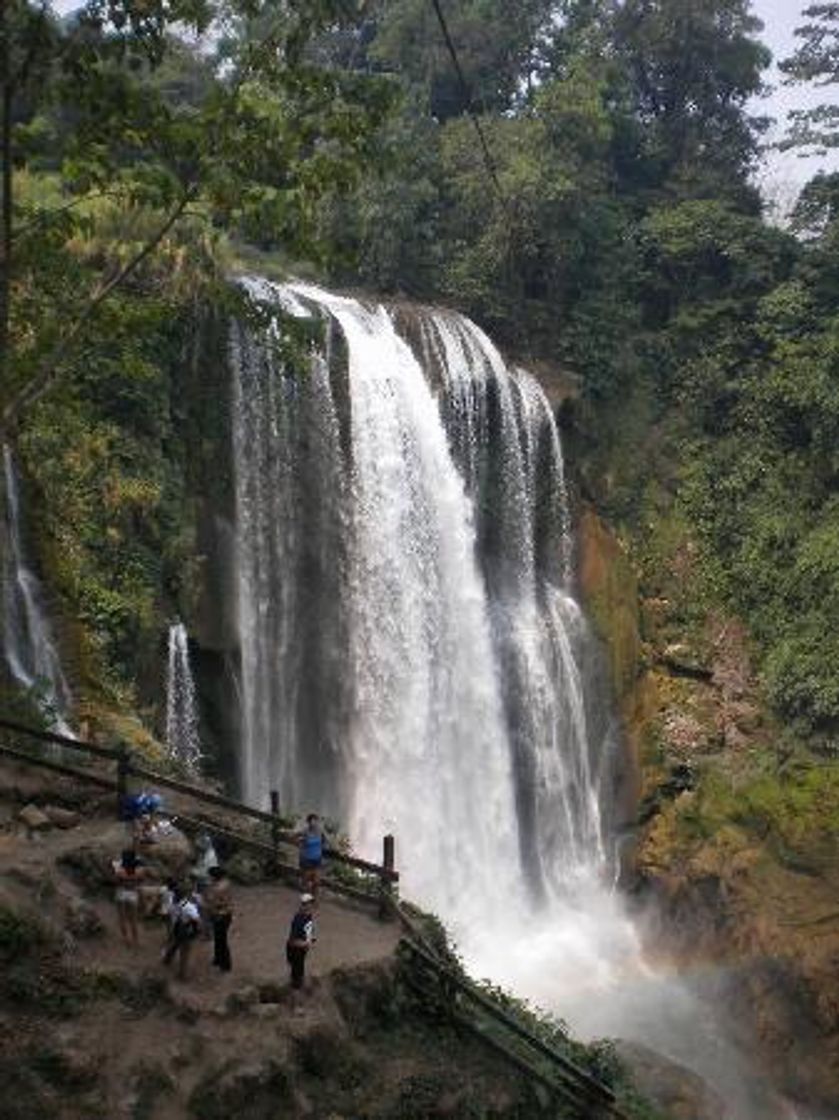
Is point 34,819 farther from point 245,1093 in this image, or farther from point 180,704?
point 180,704

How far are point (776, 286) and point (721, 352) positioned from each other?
280 centimetres

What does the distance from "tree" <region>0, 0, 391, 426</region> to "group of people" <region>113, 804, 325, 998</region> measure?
4.04 m

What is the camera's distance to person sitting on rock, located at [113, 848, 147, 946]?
375 inches

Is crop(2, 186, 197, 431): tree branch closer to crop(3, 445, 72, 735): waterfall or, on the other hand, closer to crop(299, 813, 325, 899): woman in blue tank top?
crop(299, 813, 325, 899): woman in blue tank top

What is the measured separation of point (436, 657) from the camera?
22.3 meters

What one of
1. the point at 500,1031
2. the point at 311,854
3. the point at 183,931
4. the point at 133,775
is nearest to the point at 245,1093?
→ the point at 183,931

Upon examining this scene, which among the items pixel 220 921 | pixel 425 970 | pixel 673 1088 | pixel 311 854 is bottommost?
pixel 673 1088

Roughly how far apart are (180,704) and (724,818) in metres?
12.1

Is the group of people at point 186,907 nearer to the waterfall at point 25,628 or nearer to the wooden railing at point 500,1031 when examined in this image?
the wooden railing at point 500,1031

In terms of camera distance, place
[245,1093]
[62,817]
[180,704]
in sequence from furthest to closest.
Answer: [180,704]
[62,817]
[245,1093]

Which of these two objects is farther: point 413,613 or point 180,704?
point 413,613

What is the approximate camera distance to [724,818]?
23.8m

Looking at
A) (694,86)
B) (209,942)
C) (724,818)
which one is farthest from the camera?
(694,86)

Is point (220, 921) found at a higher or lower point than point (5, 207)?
lower
